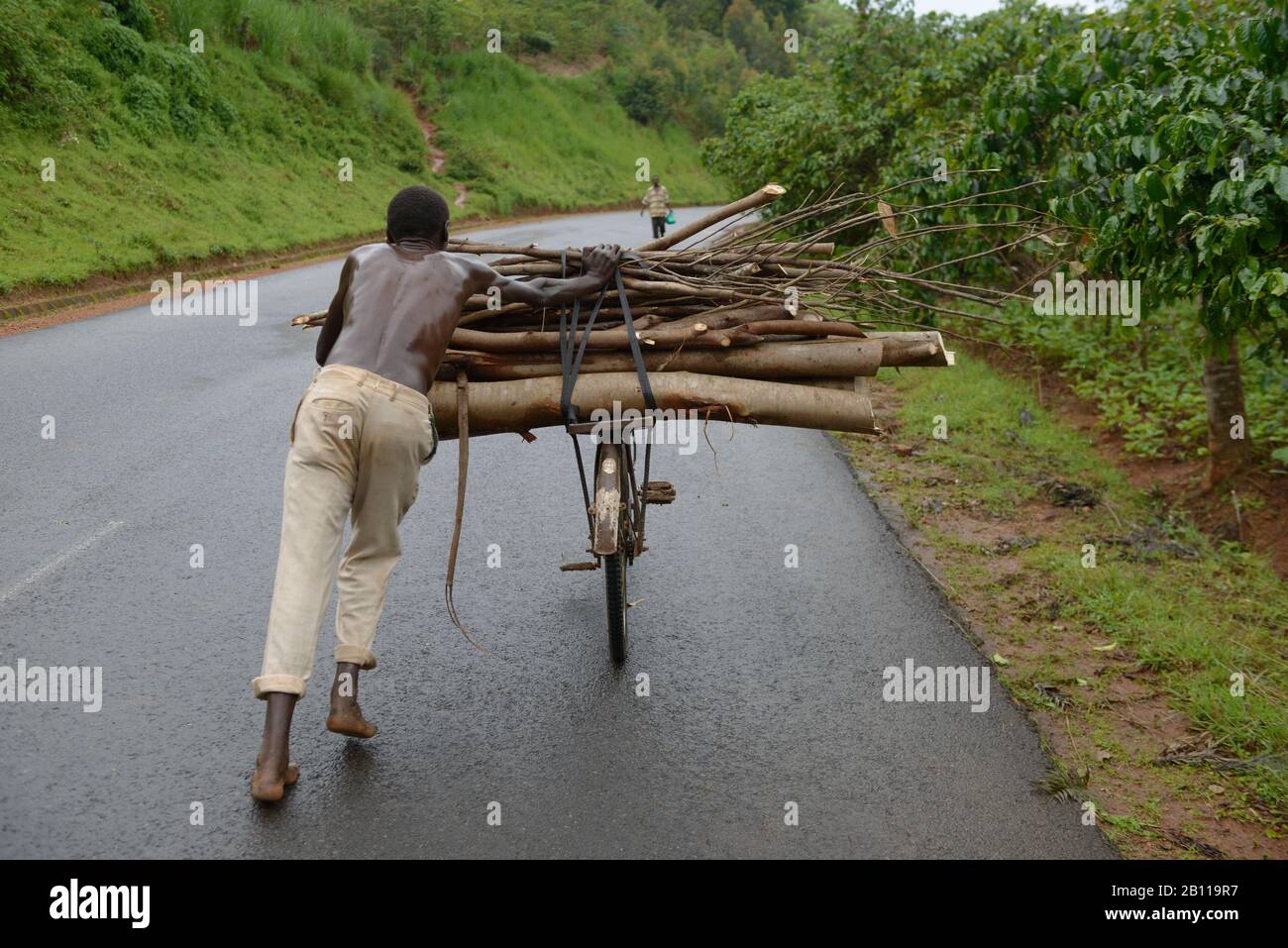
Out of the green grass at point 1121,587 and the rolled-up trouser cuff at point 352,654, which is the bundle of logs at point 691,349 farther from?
the green grass at point 1121,587

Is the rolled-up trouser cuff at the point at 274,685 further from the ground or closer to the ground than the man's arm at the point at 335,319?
closer to the ground

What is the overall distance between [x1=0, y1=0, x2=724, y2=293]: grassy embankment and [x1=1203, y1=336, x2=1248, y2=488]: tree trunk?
13.3 metres

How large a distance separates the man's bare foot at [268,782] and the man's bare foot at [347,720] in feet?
0.73

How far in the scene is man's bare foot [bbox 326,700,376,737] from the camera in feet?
12.6

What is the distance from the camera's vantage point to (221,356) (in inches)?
452

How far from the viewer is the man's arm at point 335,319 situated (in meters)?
4.13

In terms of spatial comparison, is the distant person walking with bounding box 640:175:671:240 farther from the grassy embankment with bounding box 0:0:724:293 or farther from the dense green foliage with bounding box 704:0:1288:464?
the dense green foliage with bounding box 704:0:1288:464

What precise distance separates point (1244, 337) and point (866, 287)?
686 cm

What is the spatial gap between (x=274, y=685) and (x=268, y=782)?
0.31 m

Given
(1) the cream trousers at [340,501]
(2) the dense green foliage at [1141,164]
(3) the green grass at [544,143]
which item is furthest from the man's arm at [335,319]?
(3) the green grass at [544,143]

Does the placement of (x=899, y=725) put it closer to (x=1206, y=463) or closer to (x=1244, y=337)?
(x=1206, y=463)

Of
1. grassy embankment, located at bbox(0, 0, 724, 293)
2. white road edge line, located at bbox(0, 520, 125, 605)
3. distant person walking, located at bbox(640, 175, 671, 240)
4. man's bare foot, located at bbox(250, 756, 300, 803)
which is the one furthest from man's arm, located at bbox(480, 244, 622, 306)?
distant person walking, located at bbox(640, 175, 671, 240)

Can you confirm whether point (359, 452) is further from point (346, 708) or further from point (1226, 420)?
point (1226, 420)

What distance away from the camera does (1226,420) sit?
293 inches
